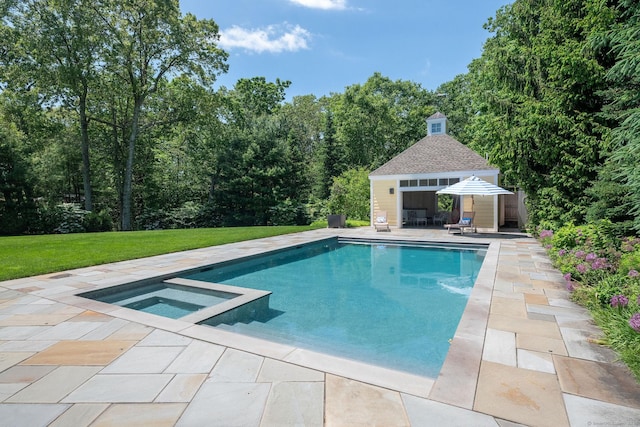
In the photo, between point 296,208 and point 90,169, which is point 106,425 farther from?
point 90,169

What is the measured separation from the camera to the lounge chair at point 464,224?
514 inches

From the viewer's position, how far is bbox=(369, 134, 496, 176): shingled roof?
14758mm

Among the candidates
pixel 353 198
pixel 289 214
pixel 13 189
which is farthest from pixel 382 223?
pixel 13 189

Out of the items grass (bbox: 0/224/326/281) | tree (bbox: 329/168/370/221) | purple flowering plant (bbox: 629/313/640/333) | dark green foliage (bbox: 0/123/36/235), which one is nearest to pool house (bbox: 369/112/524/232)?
tree (bbox: 329/168/370/221)

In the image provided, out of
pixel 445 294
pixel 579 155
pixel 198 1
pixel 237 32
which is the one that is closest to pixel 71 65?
pixel 198 1

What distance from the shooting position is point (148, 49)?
21219 mm

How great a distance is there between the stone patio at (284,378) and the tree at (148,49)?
1941cm

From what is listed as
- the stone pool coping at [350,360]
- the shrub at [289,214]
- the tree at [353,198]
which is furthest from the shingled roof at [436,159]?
the stone pool coping at [350,360]

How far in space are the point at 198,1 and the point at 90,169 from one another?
40.7 feet

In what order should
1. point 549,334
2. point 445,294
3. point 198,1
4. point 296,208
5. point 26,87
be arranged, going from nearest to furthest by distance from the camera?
point 549,334
point 445,294
point 198,1
point 26,87
point 296,208

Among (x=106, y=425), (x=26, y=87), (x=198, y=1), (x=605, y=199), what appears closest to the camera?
(x=106, y=425)

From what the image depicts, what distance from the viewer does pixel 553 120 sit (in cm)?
931

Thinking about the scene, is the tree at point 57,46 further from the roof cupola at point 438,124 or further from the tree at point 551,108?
the tree at point 551,108

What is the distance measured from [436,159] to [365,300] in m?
11.3
